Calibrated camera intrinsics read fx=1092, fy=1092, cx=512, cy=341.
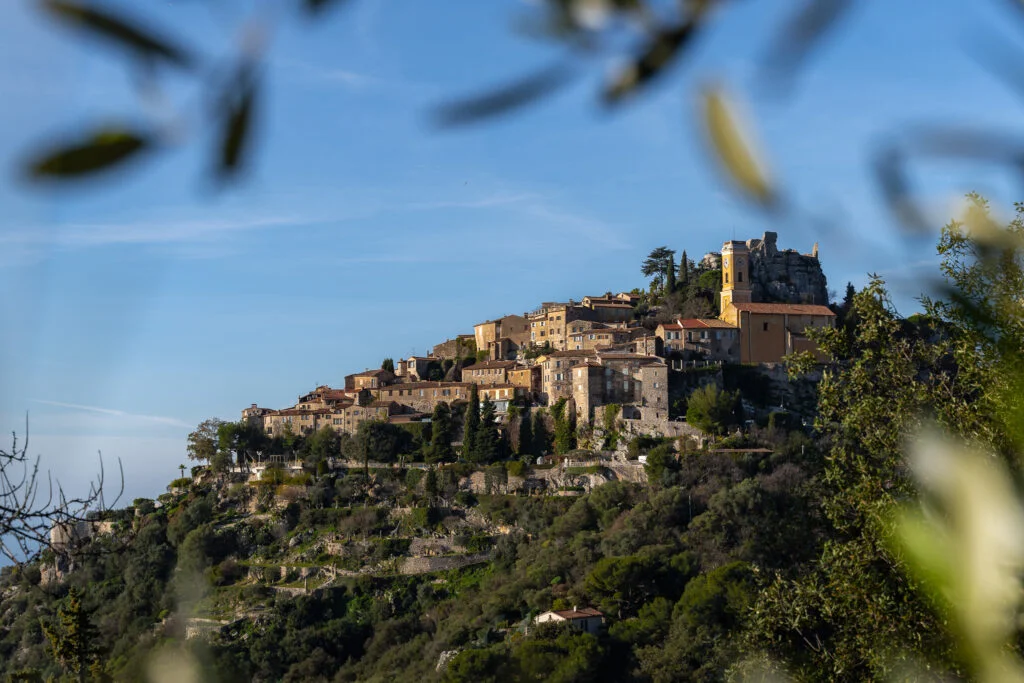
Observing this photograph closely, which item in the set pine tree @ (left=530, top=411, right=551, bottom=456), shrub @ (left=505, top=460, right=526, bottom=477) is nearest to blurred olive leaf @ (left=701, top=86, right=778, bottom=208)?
shrub @ (left=505, top=460, right=526, bottom=477)

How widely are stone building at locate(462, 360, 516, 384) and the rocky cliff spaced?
10.4 metres

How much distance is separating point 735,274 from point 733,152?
43.5 metres

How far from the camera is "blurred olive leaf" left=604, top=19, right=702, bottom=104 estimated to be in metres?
0.78

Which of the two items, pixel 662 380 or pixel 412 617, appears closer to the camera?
pixel 412 617

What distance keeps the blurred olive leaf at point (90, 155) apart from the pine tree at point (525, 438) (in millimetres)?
38963

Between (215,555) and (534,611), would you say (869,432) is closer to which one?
(534,611)

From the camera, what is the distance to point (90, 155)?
684mm

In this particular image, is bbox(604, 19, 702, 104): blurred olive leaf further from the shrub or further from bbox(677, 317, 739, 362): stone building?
bbox(677, 317, 739, 362): stone building

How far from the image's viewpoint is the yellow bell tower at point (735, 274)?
42906 millimetres

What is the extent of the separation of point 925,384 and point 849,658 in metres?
1.63

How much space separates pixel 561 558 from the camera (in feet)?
104

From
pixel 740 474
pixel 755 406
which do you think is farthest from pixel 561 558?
pixel 755 406

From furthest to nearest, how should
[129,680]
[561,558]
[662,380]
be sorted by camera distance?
[662,380] → [561,558] → [129,680]

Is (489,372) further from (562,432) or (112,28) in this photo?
(112,28)
